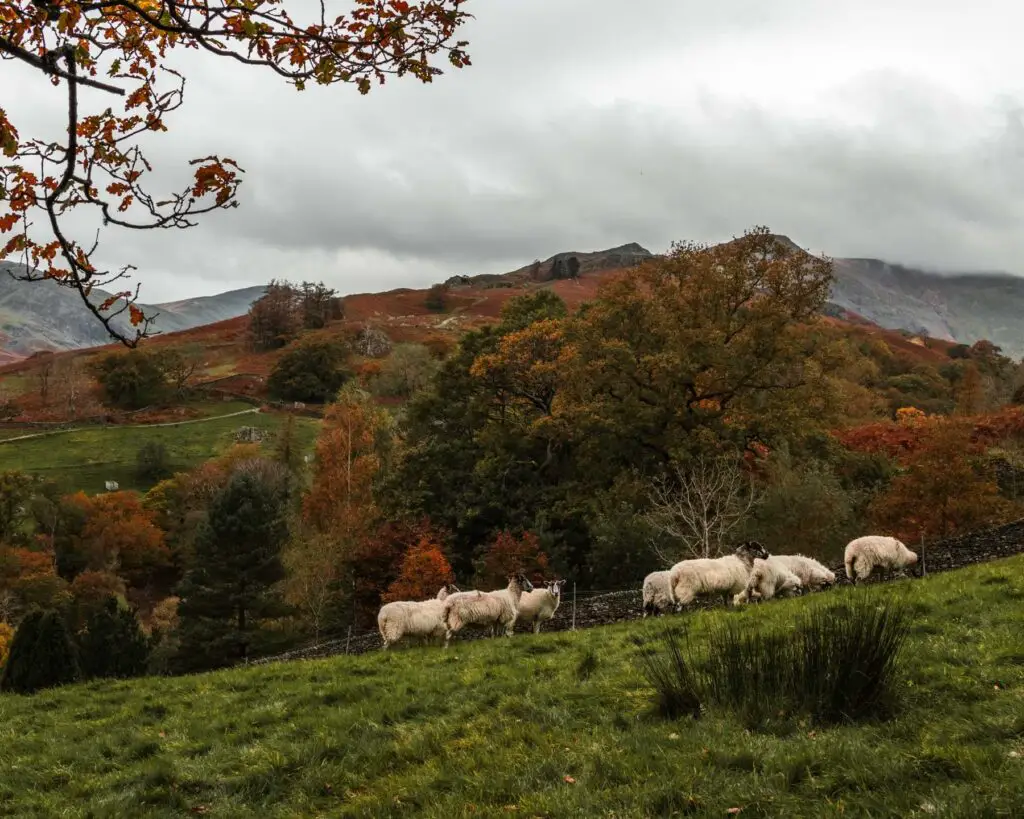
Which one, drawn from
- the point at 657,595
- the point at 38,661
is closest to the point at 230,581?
the point at 38,661

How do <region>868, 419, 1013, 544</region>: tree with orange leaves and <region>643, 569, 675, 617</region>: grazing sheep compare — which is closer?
<region>643, 569, 675, 617</region>: grazing sheep

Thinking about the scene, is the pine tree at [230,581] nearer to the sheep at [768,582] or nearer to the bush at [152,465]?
the sheep at [768,582]

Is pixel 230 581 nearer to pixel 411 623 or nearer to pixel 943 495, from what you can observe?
pixel 411 623

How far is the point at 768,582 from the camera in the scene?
17.2m

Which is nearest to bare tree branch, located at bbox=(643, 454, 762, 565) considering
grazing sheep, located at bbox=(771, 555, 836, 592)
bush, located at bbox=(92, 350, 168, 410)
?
grazing sheep, located at bbox=(771, 555, 836, 592)

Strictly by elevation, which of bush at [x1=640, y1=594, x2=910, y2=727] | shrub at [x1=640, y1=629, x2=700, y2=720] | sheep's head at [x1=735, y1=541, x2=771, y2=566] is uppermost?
bush at [x1=640, y1=594, x2=910, y2=727]

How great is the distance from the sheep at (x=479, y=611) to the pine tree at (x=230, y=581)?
20.6 metres

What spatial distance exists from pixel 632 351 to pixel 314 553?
22.1 meters

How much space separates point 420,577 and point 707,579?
17.1 m

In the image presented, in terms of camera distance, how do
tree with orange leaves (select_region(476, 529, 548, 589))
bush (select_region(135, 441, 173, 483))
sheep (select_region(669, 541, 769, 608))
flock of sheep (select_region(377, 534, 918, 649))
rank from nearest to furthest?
sheep (select_region(669, 541, 769, 608)), flock of sheep (select_region(377, 534, 918, 649)), tree with orange leaves (select_region(476, 529, 548, 589)), bush (select_region(135, 441, 173, 483))

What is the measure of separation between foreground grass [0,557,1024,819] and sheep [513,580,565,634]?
5248 mm

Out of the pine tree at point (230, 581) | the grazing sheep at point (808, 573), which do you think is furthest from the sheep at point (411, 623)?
the pine tree at point (230, 581)

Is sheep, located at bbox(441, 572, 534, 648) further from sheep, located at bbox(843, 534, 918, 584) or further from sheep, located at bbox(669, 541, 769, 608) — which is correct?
sheep, located at bbox(843, 534, 918, 584)

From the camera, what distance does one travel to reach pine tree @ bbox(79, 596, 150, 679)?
21.0m
